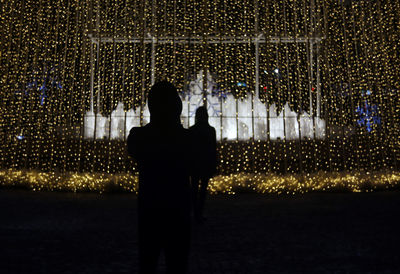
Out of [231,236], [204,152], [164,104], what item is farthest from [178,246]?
[204,152]

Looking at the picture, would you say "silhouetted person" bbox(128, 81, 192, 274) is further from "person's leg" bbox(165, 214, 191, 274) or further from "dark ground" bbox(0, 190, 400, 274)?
"dark ground" bbox(0, 190, 400, 274)

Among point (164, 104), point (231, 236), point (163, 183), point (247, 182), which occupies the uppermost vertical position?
point (164, 104)

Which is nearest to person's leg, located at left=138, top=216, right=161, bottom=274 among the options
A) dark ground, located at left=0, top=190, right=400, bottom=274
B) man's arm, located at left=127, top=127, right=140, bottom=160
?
man's arm, located at left=127, top=127, right=140, bottom=160

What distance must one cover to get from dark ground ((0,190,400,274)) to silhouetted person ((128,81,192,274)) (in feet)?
3.25

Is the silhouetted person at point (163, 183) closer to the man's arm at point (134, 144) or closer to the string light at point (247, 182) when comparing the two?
the man's arm at point (134, 144)

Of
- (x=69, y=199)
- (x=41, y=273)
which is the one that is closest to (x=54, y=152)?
(x=69, y=199)

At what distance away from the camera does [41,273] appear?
224 centimetres

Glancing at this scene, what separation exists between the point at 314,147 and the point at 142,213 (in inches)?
239

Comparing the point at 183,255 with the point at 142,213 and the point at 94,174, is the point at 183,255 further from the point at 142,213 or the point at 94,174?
the point at 94,174

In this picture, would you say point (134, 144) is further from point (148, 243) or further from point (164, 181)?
point (148, 243)

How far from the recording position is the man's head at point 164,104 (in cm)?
147

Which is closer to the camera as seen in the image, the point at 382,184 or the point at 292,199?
the point at 292,199

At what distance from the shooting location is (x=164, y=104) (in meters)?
1.47

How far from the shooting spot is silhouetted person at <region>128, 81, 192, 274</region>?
4.52 feet
